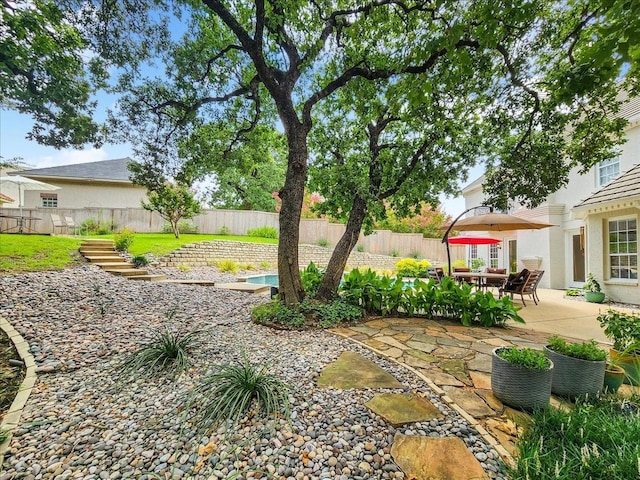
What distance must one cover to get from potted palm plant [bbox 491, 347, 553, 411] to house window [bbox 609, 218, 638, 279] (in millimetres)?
7558

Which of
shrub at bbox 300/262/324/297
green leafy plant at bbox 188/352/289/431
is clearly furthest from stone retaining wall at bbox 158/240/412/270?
green leafy plant at bbox 188/352/289/431

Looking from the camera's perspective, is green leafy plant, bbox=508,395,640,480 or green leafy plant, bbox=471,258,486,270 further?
green leafy plant, bbox=471,258,486,270

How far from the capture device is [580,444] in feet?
5.83

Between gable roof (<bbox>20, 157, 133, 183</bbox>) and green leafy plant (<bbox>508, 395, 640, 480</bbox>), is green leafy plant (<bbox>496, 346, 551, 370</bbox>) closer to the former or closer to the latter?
green leafy plant (<bbox>508, 395, 640, 480</bbox>)

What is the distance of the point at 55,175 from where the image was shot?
16.4 m

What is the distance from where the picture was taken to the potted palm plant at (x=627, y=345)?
8.58ft

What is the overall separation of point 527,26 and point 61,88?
8.47m

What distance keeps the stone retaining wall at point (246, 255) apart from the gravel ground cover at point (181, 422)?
25.4ft

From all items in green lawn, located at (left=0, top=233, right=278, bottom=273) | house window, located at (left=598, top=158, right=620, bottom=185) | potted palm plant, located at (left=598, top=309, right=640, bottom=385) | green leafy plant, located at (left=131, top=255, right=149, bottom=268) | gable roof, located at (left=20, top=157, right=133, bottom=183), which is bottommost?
potted palm plant, located at (left=598, top=309, right=640, bottom=385)

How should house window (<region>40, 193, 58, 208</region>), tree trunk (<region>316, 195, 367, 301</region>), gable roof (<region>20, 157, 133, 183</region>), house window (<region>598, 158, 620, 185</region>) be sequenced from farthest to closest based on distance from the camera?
house window (<region>40, 193, 58, 208</region>) < gable roof (<region>20, 157, 133, 183</region>) < house window (<region>598, 158, 620, 185</region>) < tree trunk (<region>316, 195, 367, 301</region>)

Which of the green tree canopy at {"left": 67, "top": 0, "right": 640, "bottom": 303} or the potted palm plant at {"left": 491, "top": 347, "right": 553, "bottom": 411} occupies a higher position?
the green tree canopy at {"left": 67, "top": 0, "right": 640, "bottom": 303}

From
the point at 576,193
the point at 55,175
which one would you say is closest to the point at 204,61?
the point at 576,193

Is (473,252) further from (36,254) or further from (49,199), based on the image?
(49,199)

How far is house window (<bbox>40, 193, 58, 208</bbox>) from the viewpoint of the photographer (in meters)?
17.1
